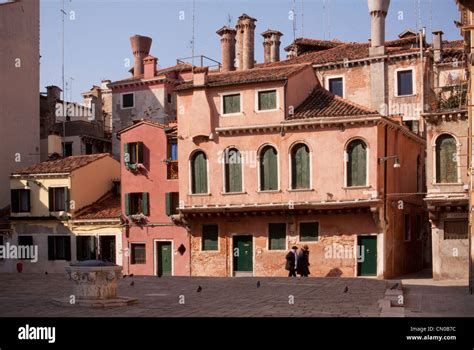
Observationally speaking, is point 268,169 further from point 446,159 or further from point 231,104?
point 446,159

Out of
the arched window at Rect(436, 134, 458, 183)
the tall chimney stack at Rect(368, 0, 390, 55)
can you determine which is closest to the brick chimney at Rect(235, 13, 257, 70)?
the tall chimney stack at Rect(368, 0, 390, 55)

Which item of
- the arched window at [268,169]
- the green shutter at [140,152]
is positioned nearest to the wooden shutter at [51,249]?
the green shutter at [140,152]

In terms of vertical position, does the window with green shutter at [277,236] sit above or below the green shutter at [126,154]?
below

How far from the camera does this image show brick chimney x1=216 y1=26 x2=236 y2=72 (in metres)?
44.8

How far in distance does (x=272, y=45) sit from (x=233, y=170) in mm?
15129

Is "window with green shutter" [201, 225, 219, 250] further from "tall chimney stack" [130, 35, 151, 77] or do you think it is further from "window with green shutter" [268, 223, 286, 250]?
"tall chimney stack" [130, 35, 151, 77]

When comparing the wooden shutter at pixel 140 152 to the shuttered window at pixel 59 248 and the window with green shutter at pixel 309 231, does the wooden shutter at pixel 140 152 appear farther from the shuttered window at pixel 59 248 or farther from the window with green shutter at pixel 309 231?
the window with green shutter at pixel 309 231

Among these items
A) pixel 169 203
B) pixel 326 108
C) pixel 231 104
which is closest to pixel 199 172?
pixel 169 203

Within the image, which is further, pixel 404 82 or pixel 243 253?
pixel 404 82

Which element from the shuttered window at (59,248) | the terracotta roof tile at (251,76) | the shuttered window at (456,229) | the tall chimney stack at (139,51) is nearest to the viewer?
the shuttered window at (456,229)

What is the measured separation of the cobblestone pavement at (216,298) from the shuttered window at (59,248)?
10.2 m

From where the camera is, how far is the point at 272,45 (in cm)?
4962

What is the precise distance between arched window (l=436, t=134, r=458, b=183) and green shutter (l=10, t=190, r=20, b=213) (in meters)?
23.1

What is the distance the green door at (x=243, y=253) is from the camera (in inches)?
1449
